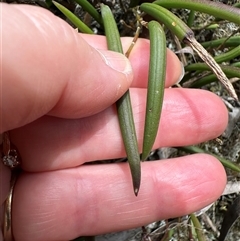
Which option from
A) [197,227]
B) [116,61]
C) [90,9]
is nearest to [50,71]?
[116,61]

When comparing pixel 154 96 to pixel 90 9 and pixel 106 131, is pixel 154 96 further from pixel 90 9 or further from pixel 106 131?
pixel 90 9

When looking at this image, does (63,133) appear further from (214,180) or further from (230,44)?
(230,44)

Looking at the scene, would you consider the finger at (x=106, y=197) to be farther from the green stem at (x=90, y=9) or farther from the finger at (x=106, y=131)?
the green stem at (x=90, y=9)

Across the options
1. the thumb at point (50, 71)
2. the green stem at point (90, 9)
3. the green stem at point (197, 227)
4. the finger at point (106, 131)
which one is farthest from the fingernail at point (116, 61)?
the green stem at point (197, 227)

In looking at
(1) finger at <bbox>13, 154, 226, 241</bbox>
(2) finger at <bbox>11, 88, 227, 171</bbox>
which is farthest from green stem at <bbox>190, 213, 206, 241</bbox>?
(2) finger at <bbox>11, 88, 227, 171</bbox>

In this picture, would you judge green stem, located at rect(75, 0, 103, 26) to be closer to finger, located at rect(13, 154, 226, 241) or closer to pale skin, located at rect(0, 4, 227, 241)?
pale skin, located at rect(0, 4, 227, 241)

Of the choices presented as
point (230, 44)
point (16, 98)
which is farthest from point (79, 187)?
point (230, 44)
